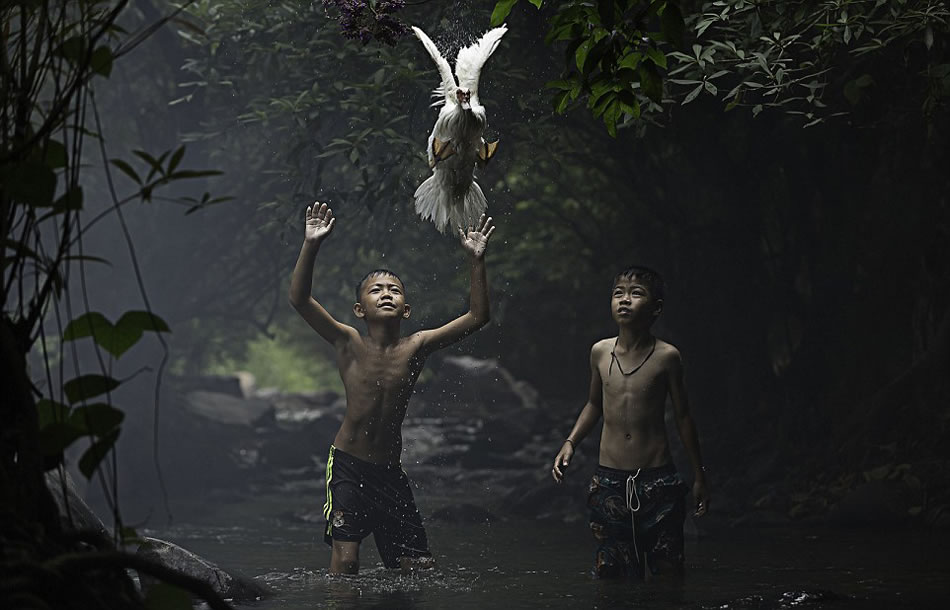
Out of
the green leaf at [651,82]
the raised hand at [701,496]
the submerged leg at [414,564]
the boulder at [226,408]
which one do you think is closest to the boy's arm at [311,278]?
the submerged leg at [414,564]

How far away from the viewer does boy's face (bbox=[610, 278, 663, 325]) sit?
7477 millimetres

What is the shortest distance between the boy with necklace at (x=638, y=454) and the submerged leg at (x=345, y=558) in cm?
133

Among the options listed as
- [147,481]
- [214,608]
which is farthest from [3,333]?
[147,481]

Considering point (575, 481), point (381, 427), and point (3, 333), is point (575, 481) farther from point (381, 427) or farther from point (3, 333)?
point (3, 333)

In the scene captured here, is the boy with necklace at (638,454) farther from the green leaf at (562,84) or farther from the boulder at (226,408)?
the boulder at (226,408)

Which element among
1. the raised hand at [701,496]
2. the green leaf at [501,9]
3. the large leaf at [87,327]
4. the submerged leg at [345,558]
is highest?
the green leaf at [501,9]

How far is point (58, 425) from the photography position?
2607 mm

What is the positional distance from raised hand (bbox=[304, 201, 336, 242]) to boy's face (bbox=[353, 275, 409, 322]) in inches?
30.8

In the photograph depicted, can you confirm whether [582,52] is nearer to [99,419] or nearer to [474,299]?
[99,419]

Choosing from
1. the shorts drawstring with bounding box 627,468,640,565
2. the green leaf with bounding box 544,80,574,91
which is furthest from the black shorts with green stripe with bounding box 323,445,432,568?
the green leaf with bounding box 544,80,574,91

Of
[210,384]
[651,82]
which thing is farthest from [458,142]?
[210,384]

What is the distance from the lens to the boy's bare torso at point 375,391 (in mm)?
7688

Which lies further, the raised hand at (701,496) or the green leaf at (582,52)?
the raised hand at (701,496)

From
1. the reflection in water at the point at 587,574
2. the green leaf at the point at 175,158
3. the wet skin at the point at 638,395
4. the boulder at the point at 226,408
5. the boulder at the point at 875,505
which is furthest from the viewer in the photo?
the boulder at the point at 226,408
